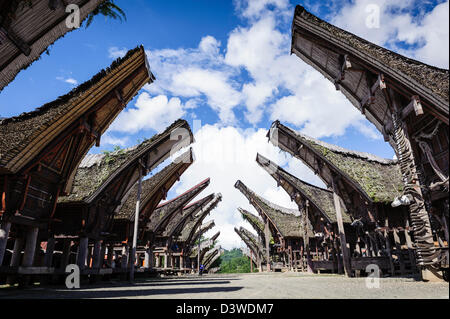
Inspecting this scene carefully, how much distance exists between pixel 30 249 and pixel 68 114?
14.7ft

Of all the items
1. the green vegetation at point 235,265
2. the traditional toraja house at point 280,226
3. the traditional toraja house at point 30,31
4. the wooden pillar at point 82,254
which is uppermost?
the traditional toraja house at point 30,31

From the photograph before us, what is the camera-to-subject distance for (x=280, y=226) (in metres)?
26.0

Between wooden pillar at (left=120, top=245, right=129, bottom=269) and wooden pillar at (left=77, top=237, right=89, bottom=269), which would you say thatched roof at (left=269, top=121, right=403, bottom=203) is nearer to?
wooden pillar at (left=120, top=245, right=129, bottom=269)

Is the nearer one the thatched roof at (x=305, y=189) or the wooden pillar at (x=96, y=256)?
the wooden pillar at (x=96, y=256)

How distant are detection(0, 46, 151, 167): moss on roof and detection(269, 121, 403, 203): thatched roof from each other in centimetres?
897

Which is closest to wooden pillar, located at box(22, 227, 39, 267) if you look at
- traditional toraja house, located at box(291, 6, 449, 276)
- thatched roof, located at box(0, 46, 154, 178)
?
thatched roof, located at box(0, 46, 154, 178)

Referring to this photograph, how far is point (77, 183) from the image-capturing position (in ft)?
40.8

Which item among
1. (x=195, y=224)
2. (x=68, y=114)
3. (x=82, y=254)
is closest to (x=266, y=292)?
(x=68, y=114)

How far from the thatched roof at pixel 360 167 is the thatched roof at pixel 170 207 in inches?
378

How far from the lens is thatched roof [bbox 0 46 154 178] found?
7.88 metres

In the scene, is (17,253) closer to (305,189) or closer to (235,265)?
(305,189)

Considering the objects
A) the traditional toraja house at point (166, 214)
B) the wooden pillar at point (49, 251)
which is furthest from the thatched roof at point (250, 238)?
the wooden pillar at point (49, 251)

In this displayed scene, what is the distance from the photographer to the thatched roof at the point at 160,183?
1697 cm

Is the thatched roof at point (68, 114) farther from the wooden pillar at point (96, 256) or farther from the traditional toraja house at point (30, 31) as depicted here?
the wooden pillar at point (96, 256)
